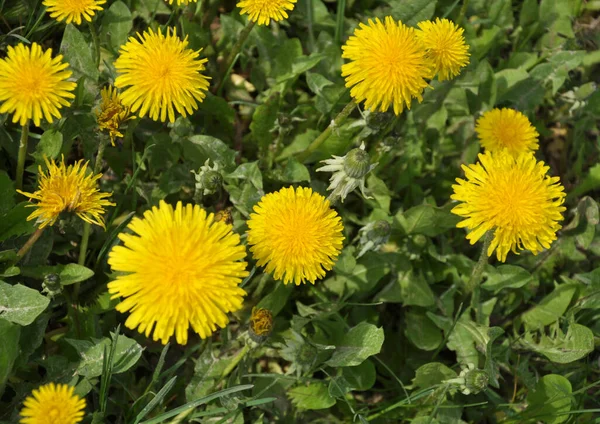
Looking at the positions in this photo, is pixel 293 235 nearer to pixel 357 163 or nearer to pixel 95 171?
pixel 357 163

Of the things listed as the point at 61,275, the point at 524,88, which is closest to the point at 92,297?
the point at 61,275

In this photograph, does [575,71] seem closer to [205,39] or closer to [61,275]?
[205,39]

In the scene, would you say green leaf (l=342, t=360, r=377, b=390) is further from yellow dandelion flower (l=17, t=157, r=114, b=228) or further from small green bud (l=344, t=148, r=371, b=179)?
yellow dandelion flower (l=17, t=157, r=114, b=228)

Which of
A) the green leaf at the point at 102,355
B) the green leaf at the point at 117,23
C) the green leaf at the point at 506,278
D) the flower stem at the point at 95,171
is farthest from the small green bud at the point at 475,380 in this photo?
the green leaf at the point at 117,23

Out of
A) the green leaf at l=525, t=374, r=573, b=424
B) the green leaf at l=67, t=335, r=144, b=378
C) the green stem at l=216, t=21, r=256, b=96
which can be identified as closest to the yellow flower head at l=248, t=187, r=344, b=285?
the green leaf at l=67, t=335, r=144, b=378

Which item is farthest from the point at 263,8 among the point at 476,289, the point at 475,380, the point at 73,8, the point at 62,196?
the point at 475,380

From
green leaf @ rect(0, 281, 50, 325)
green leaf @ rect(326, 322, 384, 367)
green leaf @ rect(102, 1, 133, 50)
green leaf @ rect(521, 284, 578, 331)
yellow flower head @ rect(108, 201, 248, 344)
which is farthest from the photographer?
green leaf @ rect(521, 284, 578, 331)
